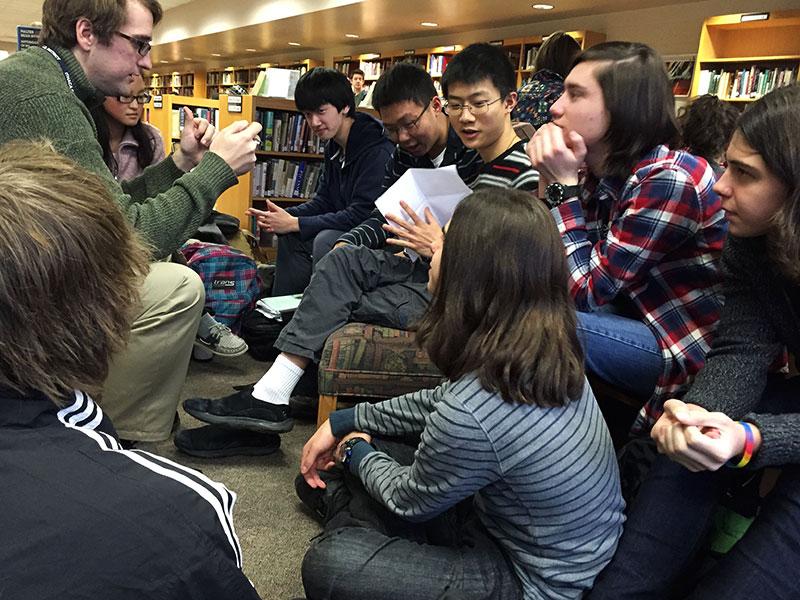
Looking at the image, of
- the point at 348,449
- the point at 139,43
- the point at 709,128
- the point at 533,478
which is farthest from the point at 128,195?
the point at 709,128

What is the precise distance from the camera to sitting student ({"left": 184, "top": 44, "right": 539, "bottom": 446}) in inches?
70.3

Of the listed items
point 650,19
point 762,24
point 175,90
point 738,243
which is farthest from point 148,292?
point 175,90

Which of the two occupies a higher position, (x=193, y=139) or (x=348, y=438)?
(x=193, y=139)

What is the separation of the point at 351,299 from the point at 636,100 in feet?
3.07

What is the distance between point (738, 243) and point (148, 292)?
4.39ft

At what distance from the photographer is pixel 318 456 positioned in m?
1.40

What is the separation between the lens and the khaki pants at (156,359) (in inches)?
62.6

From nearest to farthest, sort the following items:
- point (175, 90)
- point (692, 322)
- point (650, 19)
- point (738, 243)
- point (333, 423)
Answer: point (738, 243) → point (692, 322) → point (333, 423) → point (650, 19) → point (175, 90)

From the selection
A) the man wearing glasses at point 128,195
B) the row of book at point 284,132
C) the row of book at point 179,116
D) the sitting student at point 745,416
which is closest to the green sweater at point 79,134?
the man wearing glasses at point 128,195

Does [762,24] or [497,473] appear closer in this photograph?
[497,473]

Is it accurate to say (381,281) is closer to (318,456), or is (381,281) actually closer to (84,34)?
(318,456)

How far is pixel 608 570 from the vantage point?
1.02 m

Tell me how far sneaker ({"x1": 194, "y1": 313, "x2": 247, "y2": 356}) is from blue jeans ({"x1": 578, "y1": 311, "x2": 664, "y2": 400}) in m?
1.60

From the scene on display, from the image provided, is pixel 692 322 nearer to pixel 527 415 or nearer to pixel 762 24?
pixel 527 415
